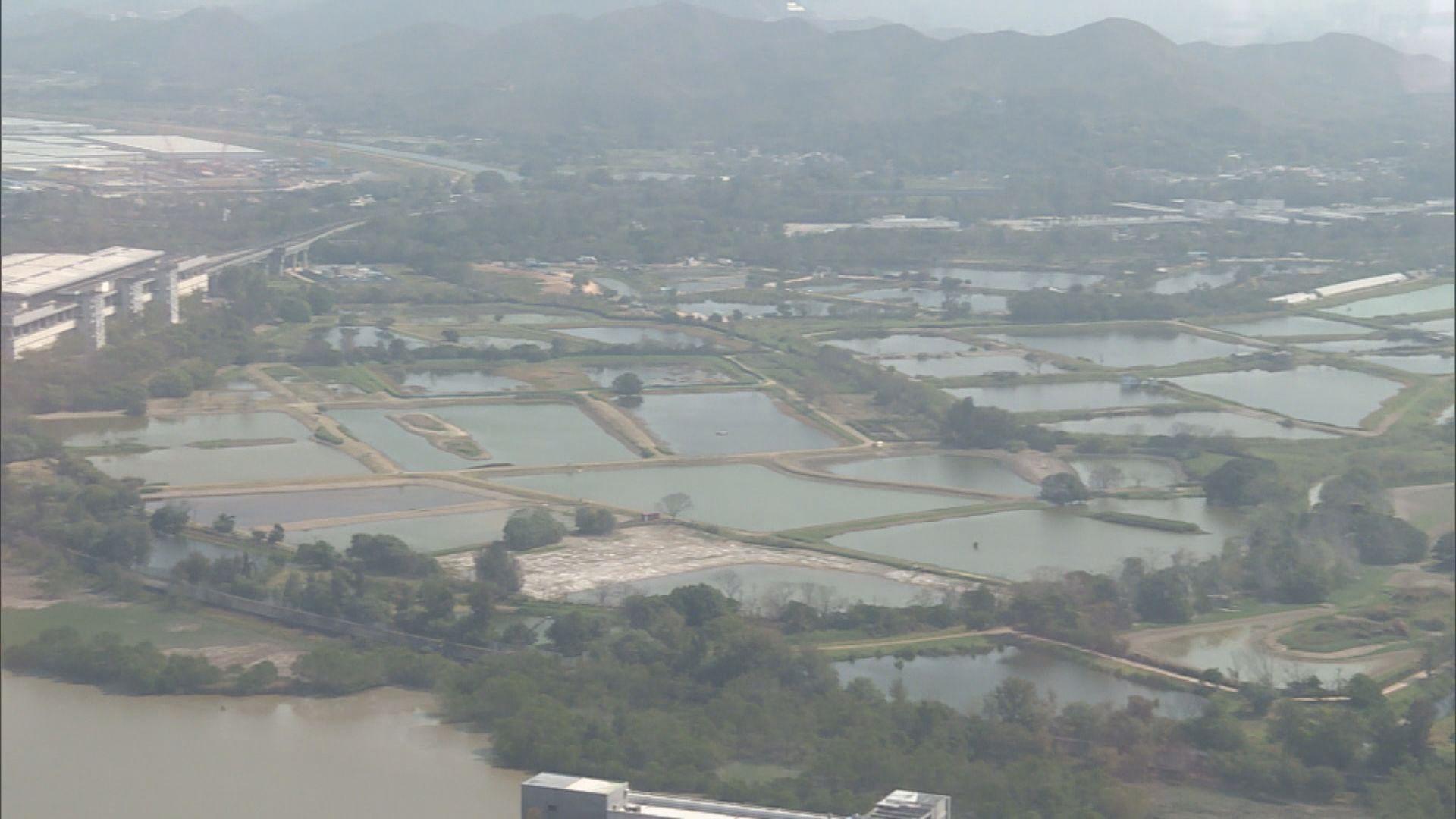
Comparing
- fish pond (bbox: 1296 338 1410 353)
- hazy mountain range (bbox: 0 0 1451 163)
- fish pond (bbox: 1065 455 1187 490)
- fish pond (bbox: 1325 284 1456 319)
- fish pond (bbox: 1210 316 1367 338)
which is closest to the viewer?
fish pond (bbox: 1065 455 1187 490)

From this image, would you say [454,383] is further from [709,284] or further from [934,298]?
[934,298]

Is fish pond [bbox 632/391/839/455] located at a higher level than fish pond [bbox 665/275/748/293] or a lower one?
lower

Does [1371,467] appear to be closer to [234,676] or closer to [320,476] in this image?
[320,476]

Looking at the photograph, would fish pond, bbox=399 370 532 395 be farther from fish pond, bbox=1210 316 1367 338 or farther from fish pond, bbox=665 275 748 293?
fish pond, bbox=1210 316 1367 338

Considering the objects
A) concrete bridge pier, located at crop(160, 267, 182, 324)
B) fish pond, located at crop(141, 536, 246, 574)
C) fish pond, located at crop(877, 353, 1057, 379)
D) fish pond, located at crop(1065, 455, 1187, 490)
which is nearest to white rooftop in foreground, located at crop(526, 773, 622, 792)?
fish pond, located at crop(141, 536, 246, 574)

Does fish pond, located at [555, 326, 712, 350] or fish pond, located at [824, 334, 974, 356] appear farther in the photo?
fish pond, located at [824, 334, 974, 356]

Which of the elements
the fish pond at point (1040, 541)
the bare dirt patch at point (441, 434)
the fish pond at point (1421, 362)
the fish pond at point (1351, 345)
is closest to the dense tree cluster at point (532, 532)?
the fish pond at point (1040, 541)

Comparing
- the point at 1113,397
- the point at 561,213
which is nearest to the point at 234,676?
the point at 1113,397
